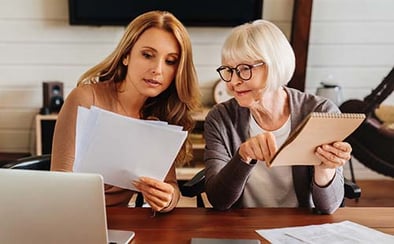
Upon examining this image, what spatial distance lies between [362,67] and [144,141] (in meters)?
2.47

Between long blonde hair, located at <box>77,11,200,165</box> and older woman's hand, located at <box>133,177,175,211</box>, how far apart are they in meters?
0.26

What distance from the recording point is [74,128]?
4.57ft

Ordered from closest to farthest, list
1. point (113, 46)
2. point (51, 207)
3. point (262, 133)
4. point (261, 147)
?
point (51, 207) < point (261, 147) < point (262, 133) < point (113, 46)

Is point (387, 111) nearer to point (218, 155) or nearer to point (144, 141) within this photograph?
point (218, 155)

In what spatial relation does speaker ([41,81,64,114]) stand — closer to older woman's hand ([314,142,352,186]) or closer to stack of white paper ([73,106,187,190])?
stack of white paper ([73,106,187,190])

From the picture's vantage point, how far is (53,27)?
10.4ft

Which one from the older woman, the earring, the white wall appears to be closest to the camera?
the older woman

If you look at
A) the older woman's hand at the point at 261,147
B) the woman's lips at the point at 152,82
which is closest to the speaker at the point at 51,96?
the woman's lips at the point at 152,82

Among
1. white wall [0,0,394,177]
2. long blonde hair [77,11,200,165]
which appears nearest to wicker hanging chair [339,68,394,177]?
white wall [0,0,394,177]

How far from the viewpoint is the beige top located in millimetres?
1366

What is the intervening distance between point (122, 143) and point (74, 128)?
0.98 feet

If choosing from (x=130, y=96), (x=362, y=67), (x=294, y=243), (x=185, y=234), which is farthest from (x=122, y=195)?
(x=362, y=67)

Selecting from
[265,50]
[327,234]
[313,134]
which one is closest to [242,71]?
[265,50]

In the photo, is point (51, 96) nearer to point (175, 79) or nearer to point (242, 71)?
point (175, 79)
